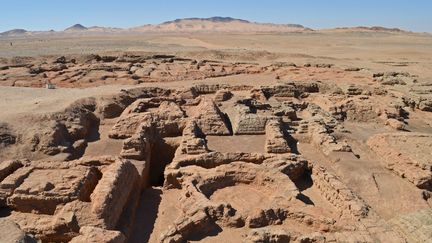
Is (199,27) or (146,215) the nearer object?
(146,215)

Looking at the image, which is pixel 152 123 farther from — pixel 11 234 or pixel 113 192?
pixel 11 234

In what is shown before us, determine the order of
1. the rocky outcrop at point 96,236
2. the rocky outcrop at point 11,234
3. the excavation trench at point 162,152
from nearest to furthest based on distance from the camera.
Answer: the rocky outcrop at point 11,234
the rocky outcrop at point 96,236
the excavation trench at point 162,152

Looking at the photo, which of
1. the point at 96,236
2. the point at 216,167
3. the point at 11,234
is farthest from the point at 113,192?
the point at 216,167

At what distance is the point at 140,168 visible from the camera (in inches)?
380

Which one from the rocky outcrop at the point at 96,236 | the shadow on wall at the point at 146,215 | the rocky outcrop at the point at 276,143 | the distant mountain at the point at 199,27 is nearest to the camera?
the rocky outcrop at the point at 96,236

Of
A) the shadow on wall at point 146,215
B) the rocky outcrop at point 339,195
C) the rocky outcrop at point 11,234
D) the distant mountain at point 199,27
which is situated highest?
the distant mountain at point 199,27

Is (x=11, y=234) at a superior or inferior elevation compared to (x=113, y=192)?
superior

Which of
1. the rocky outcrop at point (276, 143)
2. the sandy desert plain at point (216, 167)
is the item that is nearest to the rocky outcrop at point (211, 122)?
the sandy desert plain at point (216, 167)

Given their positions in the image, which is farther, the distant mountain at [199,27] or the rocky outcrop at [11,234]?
the distant mountain at [199,27]

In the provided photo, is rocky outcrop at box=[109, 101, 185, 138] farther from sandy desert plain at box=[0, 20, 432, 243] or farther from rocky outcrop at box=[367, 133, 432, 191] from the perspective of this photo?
rocky outcrop at box=[367, 133, 432, 191]

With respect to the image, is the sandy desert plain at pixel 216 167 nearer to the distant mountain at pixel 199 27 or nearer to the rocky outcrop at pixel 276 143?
the rocky outcrop at pixel 276 143

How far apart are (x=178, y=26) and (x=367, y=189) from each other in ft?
543

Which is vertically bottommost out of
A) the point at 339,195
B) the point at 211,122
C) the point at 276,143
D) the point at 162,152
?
the point at 162,152

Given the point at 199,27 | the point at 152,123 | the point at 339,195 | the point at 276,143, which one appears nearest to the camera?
the point at 339,195
